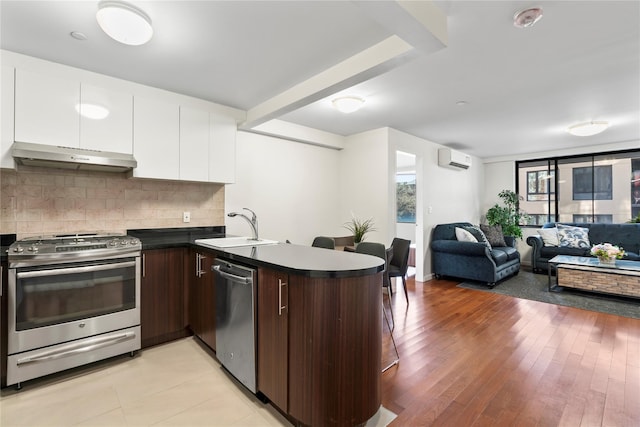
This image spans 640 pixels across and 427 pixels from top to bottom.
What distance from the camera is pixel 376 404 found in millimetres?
1688

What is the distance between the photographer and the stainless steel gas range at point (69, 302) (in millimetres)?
2008

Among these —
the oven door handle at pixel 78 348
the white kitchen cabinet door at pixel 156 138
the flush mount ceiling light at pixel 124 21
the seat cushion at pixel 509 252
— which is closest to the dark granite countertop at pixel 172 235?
the white kitchen cabinet door at pixel 156 138

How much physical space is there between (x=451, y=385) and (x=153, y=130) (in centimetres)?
323

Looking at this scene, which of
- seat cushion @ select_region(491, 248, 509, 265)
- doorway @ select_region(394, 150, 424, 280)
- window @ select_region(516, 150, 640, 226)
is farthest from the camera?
doorway @ select_region(394, 150, 424, 280)

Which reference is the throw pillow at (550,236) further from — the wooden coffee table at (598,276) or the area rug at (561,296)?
the wooden coffee table at (598,276)

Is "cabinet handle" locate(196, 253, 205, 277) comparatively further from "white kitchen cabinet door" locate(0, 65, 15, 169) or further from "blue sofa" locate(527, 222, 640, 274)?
"blue sofa" locate(527, 222, 640, 274)

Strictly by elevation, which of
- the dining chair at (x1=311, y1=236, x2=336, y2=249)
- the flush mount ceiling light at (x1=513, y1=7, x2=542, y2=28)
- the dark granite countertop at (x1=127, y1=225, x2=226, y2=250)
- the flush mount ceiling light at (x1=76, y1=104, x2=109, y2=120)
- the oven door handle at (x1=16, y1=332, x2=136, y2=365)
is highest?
the flush mount ceiling light at (x1=513, y1=7, x2=542, y2=28)

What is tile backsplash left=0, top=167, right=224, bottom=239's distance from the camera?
7.99 ft

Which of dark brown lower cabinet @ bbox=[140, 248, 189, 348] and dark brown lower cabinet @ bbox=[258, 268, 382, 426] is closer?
dark brown lower cabinet @ bbox=[258, 268, 382, 426]

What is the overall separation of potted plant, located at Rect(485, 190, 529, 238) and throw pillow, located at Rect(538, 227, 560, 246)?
1.85ft

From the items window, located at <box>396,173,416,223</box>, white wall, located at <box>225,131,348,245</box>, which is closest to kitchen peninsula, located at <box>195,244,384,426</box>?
white wall, located at <box>225,131,348,245</box>

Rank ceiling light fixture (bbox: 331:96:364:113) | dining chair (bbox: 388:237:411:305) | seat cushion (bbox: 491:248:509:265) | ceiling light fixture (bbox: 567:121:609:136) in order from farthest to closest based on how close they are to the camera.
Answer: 1. seat cushion (bbox: 491:248:509:265)
2. ceiling light fixture (bbox: 567:121:609:136)
3. dining chair (bbox: 388:237:411:305)
4. ceiling light fixture (bbox: 331:96:364:113)

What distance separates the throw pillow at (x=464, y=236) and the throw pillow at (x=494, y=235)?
814 millimetres

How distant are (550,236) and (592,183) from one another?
5.05ft
